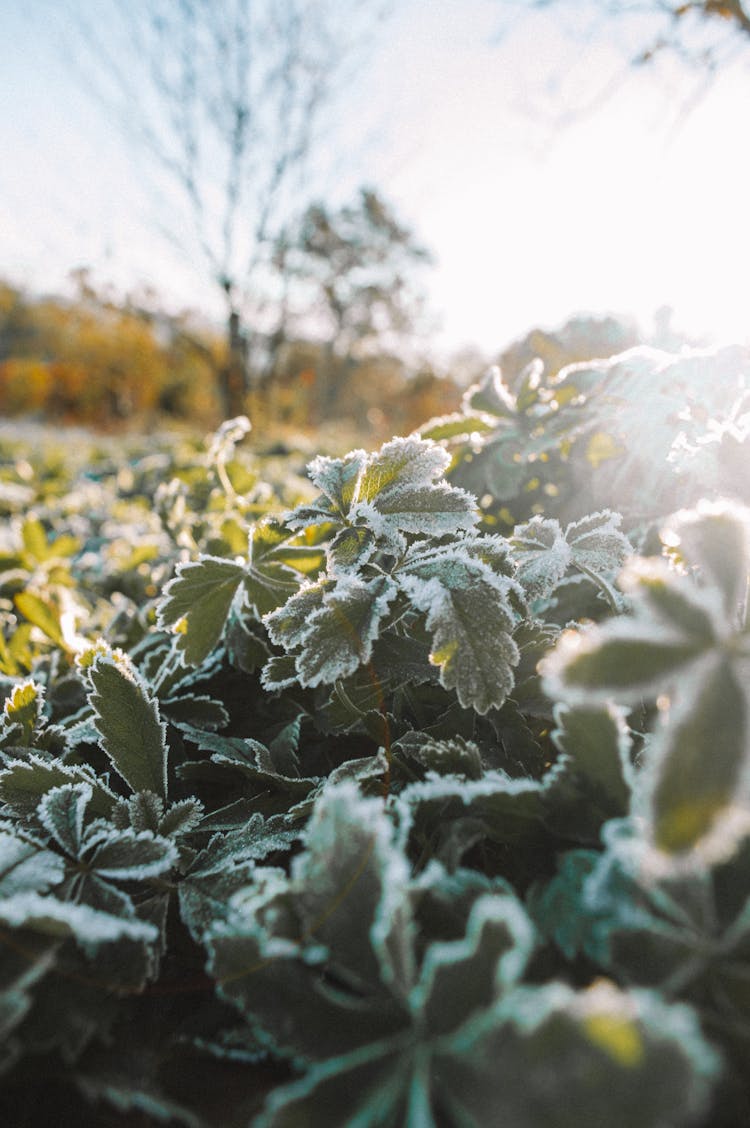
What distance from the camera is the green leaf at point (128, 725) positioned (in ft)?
3.21

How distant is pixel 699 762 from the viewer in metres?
0.48

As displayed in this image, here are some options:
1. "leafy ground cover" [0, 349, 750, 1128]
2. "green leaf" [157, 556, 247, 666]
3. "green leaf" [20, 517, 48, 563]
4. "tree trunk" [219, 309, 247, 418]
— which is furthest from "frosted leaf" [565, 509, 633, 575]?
"tree trunk" [219, 309, 247, 418]

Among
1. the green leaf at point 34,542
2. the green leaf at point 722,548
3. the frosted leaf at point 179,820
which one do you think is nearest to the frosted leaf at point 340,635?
the frosted leaf at point 179,820

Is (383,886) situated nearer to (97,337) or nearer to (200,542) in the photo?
(200,542)

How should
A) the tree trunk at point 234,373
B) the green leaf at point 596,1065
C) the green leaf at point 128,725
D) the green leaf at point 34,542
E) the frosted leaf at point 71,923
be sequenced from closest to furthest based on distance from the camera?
the green leaf at point 596,1065, the frosted leaf at point 71,923, the green leaf at point 128,725, the green leaf at point 34,542, the tree trunk at point 234,373

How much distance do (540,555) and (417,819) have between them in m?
0.39

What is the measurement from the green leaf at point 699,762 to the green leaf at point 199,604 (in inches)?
28.7

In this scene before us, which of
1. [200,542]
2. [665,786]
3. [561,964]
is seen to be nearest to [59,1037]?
[561,964]

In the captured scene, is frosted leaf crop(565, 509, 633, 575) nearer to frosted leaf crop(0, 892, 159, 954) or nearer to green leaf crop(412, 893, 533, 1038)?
green leaf crop(412, 893, 533, 1038)

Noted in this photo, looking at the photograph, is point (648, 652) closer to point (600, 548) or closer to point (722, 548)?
point (722, 548)

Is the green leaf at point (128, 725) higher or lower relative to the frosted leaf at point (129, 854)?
higher

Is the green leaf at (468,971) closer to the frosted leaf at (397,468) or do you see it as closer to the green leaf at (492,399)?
the frosted leaf at (397,468)

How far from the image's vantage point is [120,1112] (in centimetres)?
72

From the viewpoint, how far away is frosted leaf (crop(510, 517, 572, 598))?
3.05ft
